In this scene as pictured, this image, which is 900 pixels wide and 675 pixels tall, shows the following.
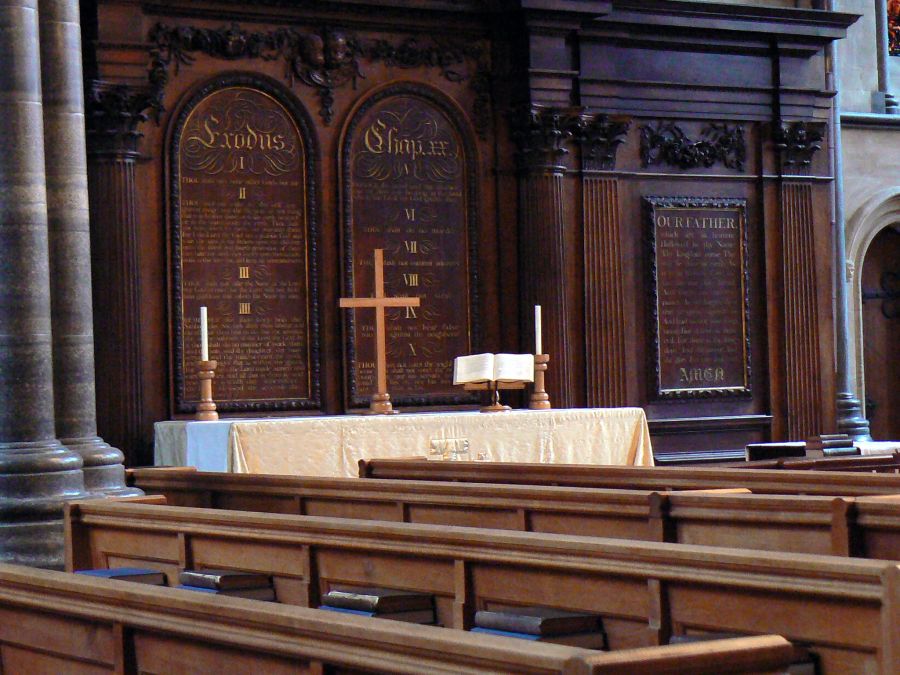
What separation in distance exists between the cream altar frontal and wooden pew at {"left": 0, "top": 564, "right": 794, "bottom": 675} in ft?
14.8

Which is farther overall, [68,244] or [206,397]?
[206,397]

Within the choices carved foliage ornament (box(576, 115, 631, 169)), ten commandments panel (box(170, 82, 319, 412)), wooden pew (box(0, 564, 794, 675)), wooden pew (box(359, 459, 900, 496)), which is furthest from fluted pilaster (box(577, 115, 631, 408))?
wooden pew (box(0, 564, 794, 675))

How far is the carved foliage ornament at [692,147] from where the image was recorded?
11273mm

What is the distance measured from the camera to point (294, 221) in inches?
402

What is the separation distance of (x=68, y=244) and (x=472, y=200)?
13.5 feet

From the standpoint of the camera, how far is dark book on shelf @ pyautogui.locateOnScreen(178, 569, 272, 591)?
4305 millimetres

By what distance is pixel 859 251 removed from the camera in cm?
1332

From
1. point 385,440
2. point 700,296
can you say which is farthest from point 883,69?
point 385,440

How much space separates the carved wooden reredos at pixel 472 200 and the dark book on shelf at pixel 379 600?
5850 millimetres

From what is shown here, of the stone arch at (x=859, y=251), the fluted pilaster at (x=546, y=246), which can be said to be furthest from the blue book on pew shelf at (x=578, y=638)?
the stone arch at (x=859, y=251)

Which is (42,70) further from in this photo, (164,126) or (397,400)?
(397,400)

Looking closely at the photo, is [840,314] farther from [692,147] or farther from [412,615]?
[412,615]

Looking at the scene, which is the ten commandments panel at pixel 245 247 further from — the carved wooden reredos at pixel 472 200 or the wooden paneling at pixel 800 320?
the wooden paneling at pixel 800 320

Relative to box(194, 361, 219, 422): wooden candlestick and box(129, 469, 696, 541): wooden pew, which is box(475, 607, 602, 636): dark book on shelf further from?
box(194, 361, 219, 422): wooden candlestick
